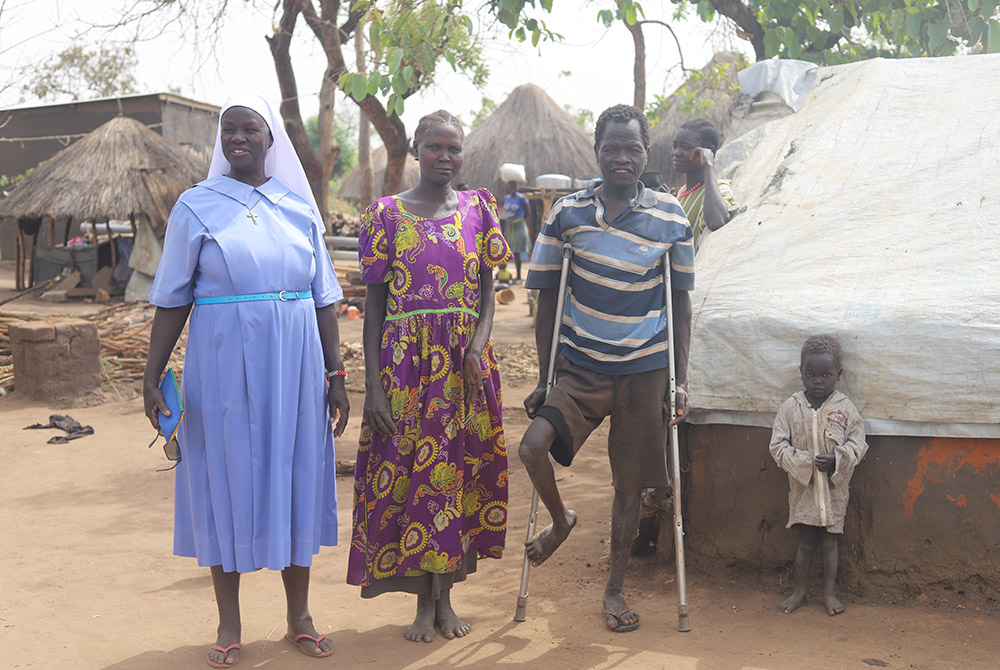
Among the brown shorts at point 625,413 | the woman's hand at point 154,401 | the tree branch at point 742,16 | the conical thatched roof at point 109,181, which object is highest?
the tree branch at point 742,16

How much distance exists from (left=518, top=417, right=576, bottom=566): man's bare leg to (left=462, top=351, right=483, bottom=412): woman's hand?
0.77ft

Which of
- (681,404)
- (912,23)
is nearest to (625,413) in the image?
(681,404)

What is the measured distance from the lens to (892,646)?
10.5ft

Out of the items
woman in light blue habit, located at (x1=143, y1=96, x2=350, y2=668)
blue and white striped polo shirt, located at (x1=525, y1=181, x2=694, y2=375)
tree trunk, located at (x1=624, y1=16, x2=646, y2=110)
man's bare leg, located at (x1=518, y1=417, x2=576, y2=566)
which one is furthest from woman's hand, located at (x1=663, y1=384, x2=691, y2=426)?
tree trunk, located at (x1=624, y1=16, x2=646, y2=110)

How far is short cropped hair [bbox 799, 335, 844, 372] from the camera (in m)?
3.43

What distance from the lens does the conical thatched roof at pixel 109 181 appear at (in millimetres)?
13750

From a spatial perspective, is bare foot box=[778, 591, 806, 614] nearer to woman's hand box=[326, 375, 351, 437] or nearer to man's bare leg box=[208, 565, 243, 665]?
woman's hand box=[326, 375, 351, 437]

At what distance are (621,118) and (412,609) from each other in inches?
84.6

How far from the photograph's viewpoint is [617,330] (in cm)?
333

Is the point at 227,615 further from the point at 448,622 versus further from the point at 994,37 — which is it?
the point at 994,37

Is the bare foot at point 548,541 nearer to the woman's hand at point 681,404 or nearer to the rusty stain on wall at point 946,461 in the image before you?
the woman's hand at point 681,404

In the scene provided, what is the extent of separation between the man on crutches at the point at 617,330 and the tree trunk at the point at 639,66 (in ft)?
20.8

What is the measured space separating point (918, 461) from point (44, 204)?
1385 cm

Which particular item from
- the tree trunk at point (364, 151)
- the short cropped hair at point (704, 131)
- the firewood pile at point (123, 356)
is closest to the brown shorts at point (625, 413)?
the short cropped hair at point (704, 131)
